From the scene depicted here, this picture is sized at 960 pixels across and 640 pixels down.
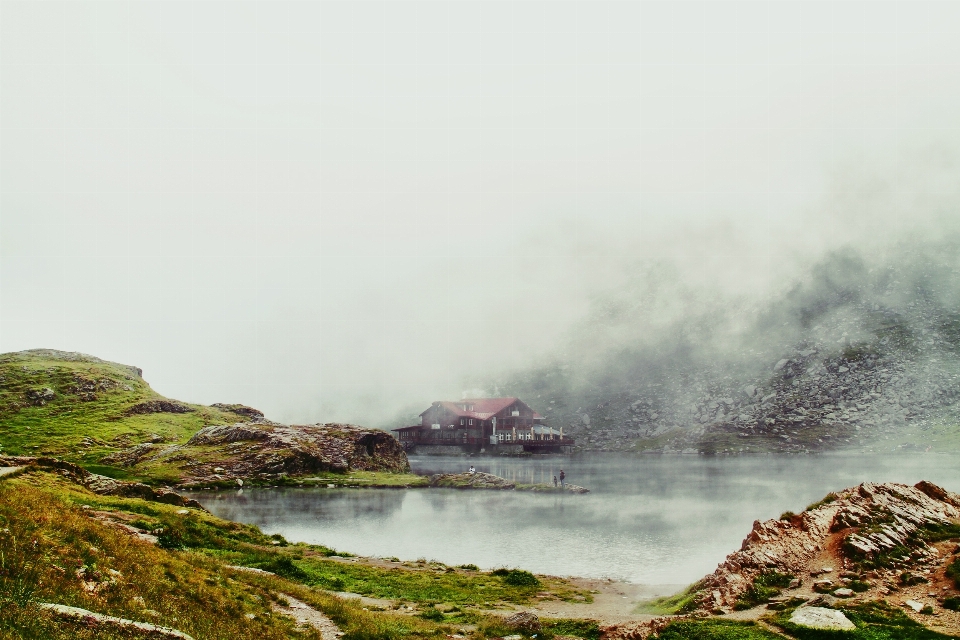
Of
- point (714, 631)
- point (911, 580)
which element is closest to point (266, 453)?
point (714, 631)

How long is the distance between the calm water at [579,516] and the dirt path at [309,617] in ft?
84.8

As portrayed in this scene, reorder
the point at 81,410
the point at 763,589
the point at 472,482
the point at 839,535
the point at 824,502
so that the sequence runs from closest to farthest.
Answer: the point at 763,589 → the point at 839,535 → the point at 824,502 → the point at 472,482 → the point at 81,410

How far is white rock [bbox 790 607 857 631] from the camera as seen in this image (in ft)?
63.0

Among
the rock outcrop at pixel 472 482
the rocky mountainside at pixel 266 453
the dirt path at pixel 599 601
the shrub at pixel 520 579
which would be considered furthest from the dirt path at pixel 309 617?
the rock outcrop at pixel 472 482

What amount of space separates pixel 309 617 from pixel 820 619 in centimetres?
1955

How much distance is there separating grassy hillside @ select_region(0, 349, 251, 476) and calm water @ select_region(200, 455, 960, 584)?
127 ft

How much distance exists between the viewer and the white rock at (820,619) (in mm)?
19188

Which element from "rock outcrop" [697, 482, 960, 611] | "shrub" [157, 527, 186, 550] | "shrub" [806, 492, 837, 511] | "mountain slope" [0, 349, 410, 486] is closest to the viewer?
"rock outcrop" [697, 482, 960, 611]

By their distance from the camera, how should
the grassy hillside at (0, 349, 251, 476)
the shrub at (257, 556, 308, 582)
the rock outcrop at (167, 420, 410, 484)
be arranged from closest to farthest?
the shrub at (257, 556, 308, 582) < the rock outcrop at (167, 420, 410, 484) < the grassy hillside at (0, 349, 251, 476)

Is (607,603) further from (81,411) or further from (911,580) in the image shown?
(81,411)

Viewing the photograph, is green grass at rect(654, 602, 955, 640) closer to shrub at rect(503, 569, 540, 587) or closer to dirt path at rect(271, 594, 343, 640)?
dirt path at rect(271, 594, 343, 640)

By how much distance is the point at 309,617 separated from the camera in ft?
66.2

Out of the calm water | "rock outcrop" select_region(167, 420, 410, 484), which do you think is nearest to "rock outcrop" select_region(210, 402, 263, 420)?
"rock outcrop" select_region(167, 420, 410, 484)

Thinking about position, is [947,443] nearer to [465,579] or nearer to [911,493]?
[911,493]
